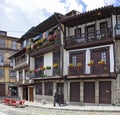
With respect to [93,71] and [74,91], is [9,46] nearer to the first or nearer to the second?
[74,91]

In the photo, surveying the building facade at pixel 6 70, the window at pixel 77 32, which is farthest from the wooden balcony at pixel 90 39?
the building facade at pixel 6 70

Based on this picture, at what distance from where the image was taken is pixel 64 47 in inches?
1059

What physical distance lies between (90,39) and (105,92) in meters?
5.15

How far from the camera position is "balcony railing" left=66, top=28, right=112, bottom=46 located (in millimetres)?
23641

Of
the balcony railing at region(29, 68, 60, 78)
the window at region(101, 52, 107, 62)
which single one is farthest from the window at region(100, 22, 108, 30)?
the balcony railing at region(29, 68, 60, 78)

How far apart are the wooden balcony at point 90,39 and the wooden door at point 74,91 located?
3665 millimetres

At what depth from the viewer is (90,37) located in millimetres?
25016

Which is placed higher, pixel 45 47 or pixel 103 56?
pixel 45 47

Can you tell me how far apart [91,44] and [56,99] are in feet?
21.0

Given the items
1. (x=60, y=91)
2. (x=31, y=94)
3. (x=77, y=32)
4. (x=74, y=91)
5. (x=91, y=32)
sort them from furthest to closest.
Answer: (x=31, y=94)
(x=60, y=91)
(x=77, y=32)
(x=74, y=91)
(x=91, y=32)

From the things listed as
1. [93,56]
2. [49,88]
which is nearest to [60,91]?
[49,88]

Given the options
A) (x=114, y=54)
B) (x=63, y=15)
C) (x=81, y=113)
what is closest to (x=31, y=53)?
(x=63, y=15)

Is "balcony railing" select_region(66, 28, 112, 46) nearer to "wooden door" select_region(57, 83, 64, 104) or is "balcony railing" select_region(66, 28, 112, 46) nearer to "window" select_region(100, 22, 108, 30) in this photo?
"window" select_region(100, 22, 108, 30)

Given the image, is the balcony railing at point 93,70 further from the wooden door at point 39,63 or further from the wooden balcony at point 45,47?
the wooden door at point 39,63
